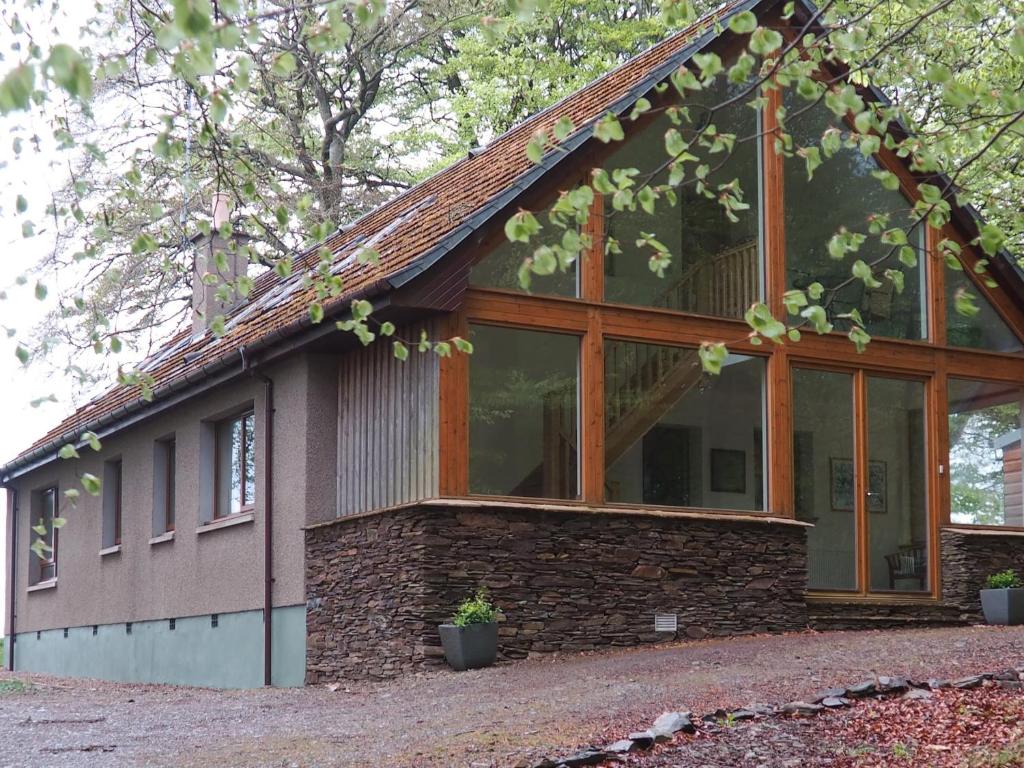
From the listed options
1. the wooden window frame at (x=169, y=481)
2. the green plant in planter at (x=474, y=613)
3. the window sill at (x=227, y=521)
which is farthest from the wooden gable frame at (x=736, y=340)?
the wooden window frame at (x=169, y=481)

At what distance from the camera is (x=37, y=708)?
42.1ft

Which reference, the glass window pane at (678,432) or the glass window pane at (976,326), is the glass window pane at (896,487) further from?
the glass window pane at (678,432)

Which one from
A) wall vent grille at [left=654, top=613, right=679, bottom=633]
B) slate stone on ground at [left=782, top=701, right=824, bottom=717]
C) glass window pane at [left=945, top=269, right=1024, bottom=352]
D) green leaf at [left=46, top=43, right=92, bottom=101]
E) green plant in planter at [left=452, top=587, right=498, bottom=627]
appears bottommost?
slate stone on ground at [left=782, top=701, right=824, bottom=717]

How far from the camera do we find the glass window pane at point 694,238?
48.3ft

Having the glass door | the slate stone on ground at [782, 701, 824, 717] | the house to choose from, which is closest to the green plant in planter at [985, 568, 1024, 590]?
the house

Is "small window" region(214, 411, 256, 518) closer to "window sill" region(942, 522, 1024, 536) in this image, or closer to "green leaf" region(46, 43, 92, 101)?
"window sill" region(942, 522, 1024, 536)

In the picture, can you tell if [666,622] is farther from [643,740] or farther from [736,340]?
[643,740]

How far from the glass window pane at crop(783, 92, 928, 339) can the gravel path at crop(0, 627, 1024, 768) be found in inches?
152

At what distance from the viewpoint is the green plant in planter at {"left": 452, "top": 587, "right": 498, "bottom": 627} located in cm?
1284

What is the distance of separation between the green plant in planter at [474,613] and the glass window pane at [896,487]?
5.00 m

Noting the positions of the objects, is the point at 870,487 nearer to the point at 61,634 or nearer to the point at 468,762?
the point at 468,762

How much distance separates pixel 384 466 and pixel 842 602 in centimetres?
516

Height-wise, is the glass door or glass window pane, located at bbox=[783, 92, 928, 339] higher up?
glass window pane, located at bbox=[783, 92, 928, 339]

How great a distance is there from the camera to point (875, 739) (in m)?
8.12
